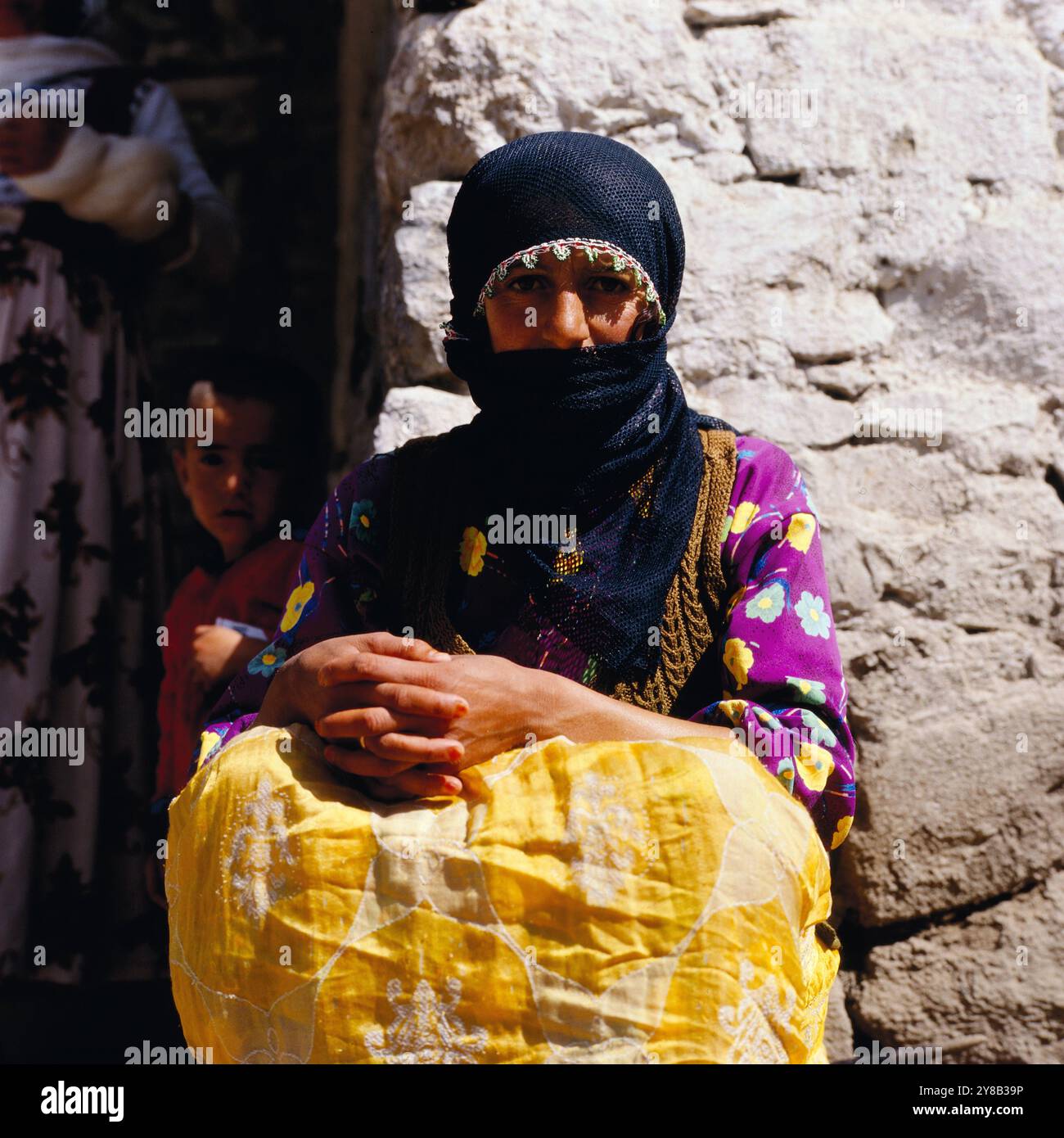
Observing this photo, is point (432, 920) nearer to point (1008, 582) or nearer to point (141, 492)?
point (1008, 582)

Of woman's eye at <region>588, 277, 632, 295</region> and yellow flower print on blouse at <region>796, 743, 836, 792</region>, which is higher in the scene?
woman's eye at <region>588, 277, 632, 295</region>

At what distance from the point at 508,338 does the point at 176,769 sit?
1373 millimetres

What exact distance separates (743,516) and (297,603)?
2.30ft

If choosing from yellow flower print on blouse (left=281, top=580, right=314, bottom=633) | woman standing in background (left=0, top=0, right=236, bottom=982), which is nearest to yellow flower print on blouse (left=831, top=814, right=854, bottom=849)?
yellow flower print on blouse (left=281, top=580, right=314, bottom=633)

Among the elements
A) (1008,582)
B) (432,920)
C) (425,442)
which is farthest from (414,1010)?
(1008,582)

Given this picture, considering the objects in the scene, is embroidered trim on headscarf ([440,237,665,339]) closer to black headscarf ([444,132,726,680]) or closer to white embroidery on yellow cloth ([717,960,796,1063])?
black headscarf ([444,132,726,680])

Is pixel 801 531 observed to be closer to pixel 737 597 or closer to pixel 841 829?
pixel 737 597

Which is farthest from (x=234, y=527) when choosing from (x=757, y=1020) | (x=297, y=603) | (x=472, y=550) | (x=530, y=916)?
(x=757, y=1020)

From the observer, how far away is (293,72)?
415 centimetres

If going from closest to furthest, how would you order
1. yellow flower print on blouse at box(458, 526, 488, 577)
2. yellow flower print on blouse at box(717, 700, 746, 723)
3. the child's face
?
yellow flower print on blouse at box(717, 700, 746, 723)
yellow flower print on blouse at box(458, 526, 488, 577)
the child's face

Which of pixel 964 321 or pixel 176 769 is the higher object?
pixel 964 321

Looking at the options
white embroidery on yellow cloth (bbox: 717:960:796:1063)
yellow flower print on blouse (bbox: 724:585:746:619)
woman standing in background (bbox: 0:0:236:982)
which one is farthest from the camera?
woman standing in background (bbox: 0:0:236:982)

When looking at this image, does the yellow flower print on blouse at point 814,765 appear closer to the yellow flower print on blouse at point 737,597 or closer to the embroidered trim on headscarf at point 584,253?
the yellow flower print on blouse at point 737,597

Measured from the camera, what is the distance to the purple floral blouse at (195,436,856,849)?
1640mm
